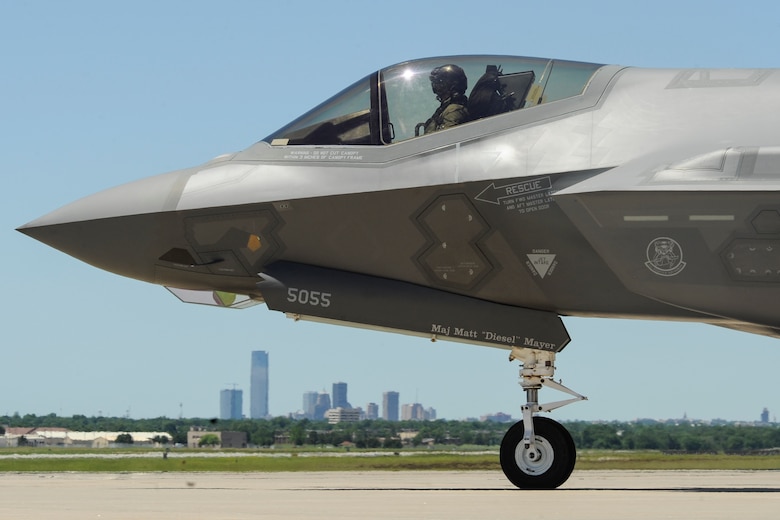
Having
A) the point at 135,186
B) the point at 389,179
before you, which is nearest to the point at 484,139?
the point at 389,179

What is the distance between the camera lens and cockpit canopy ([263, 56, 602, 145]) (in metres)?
13.8

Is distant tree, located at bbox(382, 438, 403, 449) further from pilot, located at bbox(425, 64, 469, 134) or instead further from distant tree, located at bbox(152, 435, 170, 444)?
pilot, located at bbox(425, 64, 469, 134)

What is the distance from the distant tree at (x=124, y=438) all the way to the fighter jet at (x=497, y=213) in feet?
46.1

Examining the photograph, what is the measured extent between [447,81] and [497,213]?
1863 millimetres

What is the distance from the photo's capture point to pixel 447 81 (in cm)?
1411

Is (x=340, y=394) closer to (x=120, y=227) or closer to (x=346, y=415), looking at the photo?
(x=346, y=415)

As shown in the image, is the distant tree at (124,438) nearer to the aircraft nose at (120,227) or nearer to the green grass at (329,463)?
the green grass at (329,463)

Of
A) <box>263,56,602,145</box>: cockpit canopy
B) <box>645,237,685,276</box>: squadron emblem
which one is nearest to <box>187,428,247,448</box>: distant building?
<box>263,56,602,145</box>: cockpit canopy

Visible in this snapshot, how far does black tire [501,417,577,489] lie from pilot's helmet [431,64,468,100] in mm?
3774

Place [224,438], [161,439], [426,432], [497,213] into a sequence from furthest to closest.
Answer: [426,432] → [224,438] → [161,439] → [497,213]

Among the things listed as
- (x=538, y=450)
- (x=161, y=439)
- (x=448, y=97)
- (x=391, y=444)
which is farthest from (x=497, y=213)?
(x=391, y=444)

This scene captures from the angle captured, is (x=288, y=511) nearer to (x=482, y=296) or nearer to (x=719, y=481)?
(x=482, y=296)

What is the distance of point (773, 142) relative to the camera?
12.4 metres

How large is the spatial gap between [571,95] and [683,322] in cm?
272
